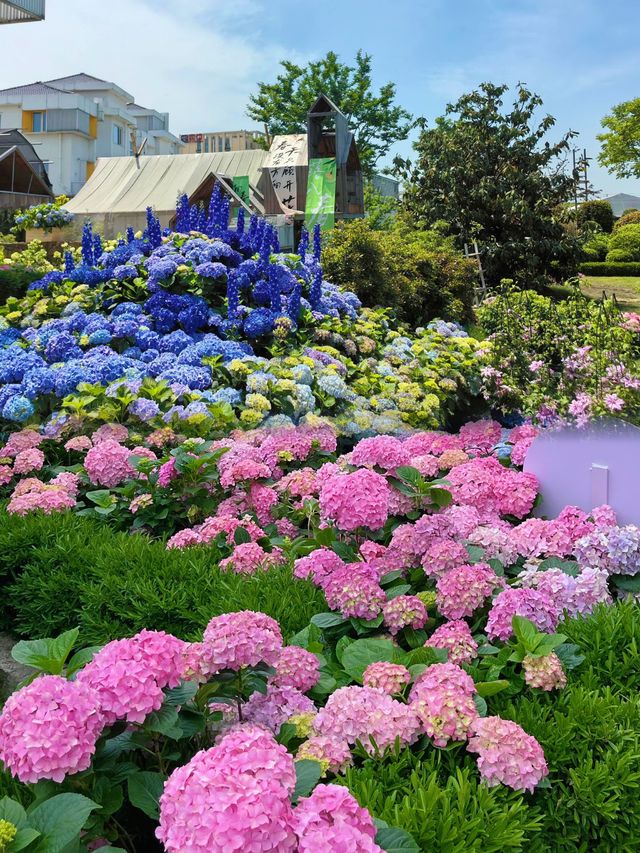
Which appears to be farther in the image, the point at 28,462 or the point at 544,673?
the point at 28,462

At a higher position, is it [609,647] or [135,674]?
[135,674]

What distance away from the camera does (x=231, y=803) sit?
3.48ft

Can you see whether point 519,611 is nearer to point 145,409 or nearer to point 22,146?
point 145,409

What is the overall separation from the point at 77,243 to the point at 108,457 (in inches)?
533

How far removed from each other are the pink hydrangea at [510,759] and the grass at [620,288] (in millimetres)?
15896

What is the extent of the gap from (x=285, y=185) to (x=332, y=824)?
16339 mm

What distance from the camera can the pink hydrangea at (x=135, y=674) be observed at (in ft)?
4.47

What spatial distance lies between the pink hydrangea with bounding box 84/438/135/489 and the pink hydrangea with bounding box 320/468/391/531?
1.50m

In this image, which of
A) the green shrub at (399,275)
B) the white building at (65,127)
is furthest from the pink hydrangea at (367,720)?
the white building at (65,127)

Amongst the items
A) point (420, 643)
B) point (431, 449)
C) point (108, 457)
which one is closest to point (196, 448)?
point (108, 457)

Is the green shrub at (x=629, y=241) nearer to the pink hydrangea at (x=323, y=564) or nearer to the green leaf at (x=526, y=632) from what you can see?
the pink hydrangea at (x=323, y=564)

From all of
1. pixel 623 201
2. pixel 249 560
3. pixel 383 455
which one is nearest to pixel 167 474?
pixel 249 560

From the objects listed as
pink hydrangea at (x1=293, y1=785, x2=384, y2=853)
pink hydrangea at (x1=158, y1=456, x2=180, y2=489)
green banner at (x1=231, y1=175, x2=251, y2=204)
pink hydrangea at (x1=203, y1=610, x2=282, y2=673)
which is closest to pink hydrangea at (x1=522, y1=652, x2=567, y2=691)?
pink hydrangea at (x1=203, y1=610, x2=282, y2=673)

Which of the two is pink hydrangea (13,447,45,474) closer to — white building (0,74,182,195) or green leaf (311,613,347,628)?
green leaf (311,613,347,628)
